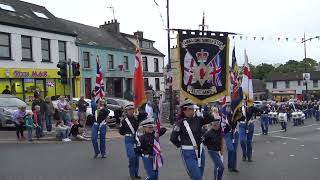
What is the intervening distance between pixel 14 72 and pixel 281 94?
6322 cm

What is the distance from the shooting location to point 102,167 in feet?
43.4

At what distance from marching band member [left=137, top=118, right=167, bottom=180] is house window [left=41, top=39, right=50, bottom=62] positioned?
952 inches

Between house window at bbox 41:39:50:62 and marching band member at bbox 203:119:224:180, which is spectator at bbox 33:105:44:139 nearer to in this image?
marching band member at bbox 203:119:224:180

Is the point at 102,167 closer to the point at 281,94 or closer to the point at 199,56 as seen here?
the point at 199,56

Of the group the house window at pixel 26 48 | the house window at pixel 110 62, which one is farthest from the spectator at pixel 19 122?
the house window at pixel 110 62

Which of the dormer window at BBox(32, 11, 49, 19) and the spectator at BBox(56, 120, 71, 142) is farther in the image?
the dormer window at BBox(32, 11, 49, 19)

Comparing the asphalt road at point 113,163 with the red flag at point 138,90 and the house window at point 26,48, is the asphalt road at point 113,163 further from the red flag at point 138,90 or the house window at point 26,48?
the house window at point 26,48

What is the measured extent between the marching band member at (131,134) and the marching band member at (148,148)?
1.53 m

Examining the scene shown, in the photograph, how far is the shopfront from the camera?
96.3 feet

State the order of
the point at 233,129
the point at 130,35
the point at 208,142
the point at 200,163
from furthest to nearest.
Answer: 1. the point at 130,35
2. the point at 233,129
3. the point at 208,142
4. the point at 200,163

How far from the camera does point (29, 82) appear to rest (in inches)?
1224

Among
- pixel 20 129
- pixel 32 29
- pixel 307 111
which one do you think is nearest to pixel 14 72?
pixel 32 29

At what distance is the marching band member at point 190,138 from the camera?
28.4ft

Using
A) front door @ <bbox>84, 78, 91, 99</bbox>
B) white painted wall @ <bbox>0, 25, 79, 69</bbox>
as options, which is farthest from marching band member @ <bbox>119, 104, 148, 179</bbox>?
front door @ <bbox>84, 78, 91, 99</bbox>
